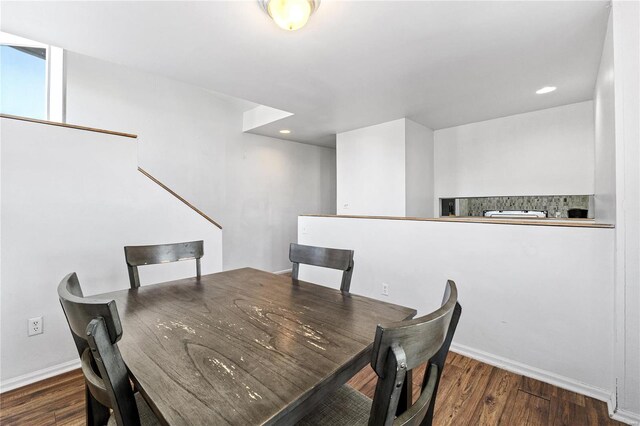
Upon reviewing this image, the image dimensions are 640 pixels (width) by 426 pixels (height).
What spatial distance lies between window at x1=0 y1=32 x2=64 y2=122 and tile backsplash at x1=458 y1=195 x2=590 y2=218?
5.30 metres

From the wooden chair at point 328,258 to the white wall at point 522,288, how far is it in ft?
3.98

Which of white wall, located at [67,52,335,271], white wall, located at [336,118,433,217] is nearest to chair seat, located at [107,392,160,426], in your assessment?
white wall, located at [67,52,335,271]

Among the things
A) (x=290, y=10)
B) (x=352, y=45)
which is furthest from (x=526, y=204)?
(x=290, y=10)

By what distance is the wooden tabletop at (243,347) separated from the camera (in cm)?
63

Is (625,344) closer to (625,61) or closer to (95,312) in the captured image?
(625,61)

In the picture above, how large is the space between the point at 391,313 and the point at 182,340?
0.77 meters

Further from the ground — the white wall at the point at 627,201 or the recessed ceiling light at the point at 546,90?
the recessed ceiling light at the point at 546,90

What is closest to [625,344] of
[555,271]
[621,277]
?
[621,277]

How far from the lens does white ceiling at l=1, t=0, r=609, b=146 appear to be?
167 cm

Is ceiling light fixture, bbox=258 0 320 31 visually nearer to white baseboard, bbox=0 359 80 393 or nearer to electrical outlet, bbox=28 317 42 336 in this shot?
electrical outlet, bbox=28 317 42 336

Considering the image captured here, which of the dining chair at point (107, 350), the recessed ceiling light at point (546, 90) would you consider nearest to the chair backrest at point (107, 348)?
the dining chair at point (107, 350)

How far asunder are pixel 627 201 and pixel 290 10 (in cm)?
208

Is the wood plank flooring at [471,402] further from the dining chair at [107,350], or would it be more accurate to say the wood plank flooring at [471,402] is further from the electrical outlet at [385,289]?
the dining chair at [107,350]

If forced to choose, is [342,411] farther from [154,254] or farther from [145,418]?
[154,254]
